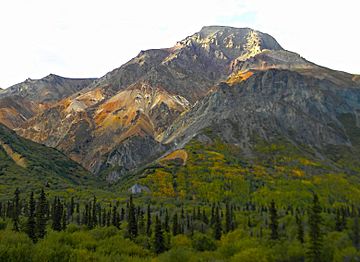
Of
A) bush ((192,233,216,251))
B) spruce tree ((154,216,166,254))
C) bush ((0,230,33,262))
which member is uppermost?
bush ((0,230,33,262))

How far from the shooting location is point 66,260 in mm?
48719

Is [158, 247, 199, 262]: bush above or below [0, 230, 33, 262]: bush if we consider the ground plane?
below

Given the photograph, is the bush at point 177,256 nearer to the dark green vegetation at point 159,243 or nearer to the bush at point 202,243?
the dark green vegetation at point 159,243

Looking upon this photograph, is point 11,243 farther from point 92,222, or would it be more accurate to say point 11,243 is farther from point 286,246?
point 92,222

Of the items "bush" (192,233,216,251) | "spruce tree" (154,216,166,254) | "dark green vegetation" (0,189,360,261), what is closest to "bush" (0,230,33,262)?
"dark green vegetation" (0,189,360,261)

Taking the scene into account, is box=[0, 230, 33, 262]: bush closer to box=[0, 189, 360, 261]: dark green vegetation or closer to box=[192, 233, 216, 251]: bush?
box=[0, 189, 360, 261]: dark green vegetation

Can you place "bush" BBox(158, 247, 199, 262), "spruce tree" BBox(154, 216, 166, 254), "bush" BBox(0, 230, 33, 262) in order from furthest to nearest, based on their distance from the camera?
"spruce tree" BBox(154, 216, 166, 254) < "bush" BBox(158, 247, 199, 262) < "bush" BBox(0, 230, 33, 262)

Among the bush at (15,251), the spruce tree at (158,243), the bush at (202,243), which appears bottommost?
the bush at (202,243)

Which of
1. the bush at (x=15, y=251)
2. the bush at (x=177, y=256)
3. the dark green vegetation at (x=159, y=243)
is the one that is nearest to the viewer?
the bush at (x=15, y=251)

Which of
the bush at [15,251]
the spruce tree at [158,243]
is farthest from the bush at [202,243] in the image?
the bush at [15,251]

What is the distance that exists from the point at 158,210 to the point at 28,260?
144 meters

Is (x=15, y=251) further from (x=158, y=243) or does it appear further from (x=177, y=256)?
(x=158, y=243)

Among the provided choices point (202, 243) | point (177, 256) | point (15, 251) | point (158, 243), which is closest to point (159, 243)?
point (158, 243)

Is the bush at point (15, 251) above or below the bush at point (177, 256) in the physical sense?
above
